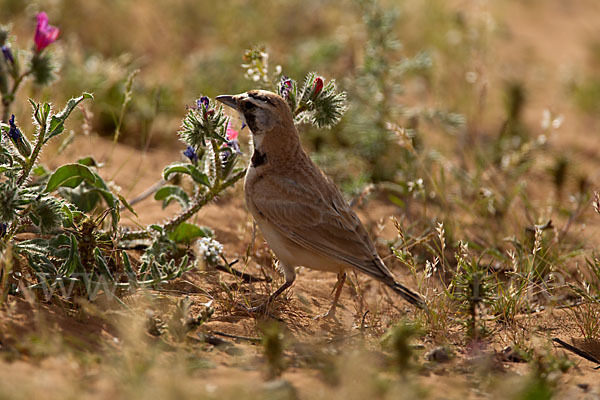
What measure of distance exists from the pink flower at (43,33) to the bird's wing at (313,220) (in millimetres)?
1846

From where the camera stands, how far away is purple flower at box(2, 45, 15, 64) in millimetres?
4516

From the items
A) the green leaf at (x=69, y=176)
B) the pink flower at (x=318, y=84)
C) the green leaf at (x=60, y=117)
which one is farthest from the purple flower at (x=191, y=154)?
the pink flower at (x=318, y=84)

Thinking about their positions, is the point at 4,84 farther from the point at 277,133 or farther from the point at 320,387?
the point at 320,387

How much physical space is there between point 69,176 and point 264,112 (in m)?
1.31

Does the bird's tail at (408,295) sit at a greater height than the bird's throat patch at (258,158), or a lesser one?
lesser

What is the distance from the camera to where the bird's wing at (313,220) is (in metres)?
4.16

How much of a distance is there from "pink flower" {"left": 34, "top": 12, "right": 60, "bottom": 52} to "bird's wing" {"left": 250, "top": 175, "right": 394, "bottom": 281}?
1.85 m

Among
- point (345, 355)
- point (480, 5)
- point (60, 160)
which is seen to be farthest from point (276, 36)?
point (345, 355)

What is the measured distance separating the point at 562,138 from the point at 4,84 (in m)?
6.38

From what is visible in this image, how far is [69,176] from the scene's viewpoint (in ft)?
Result: 13.5

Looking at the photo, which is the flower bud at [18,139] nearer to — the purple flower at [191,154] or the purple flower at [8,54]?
the purple flower at [8,54]

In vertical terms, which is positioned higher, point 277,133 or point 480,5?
point 480,5

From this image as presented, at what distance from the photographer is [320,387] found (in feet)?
10.3

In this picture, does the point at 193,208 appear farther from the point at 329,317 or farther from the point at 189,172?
the point at 329,317
